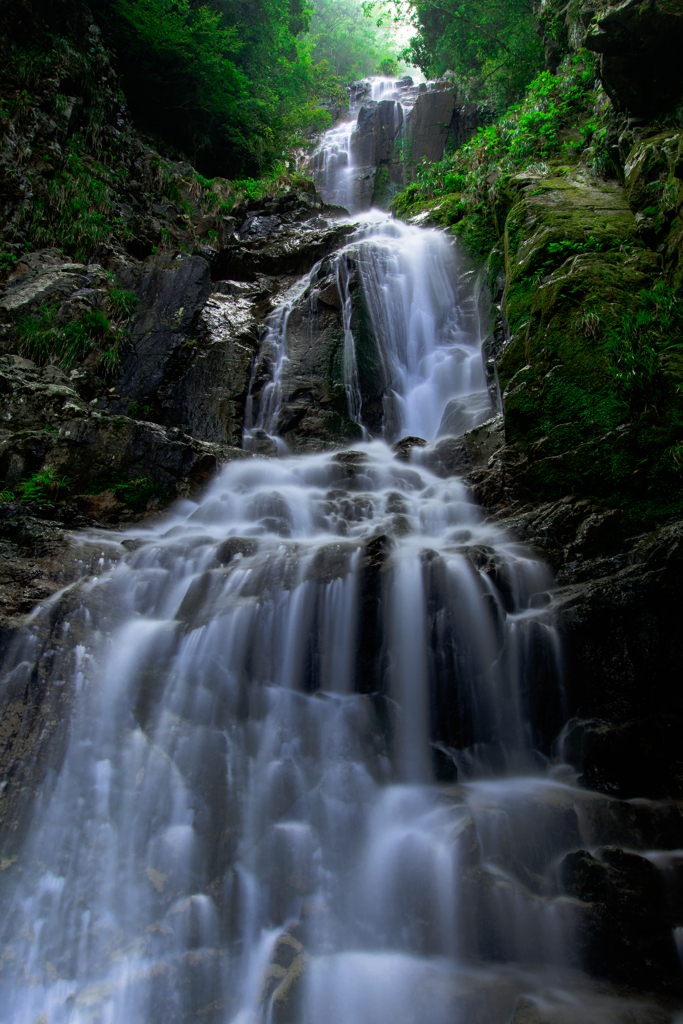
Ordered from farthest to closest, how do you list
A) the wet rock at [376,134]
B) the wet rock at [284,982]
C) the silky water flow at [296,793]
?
the wet rock at [376,134] < the silky water flow at [296,793] < the wet rock at [284,982]

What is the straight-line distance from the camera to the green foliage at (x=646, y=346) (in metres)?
4.73

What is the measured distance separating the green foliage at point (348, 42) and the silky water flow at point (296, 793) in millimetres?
36732

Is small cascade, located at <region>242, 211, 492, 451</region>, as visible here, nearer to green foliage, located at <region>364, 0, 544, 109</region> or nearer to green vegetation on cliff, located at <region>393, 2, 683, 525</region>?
green vegetation on cliff, located at <region>393, 2, 683, 525</region>

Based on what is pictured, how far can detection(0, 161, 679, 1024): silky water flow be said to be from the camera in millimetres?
2707

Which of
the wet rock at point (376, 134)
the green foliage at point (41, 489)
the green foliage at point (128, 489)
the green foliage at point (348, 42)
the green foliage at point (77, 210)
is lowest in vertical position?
the green foliage at point (41, 489)

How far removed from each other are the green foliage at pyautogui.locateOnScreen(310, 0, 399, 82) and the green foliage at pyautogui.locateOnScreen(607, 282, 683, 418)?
34.2 meters

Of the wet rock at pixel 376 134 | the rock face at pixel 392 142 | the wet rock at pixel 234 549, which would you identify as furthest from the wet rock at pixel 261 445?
the wet rock at pixel 376 134

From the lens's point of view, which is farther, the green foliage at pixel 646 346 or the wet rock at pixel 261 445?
the wet rock at pixel 261 445

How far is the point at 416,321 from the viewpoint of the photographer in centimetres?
994

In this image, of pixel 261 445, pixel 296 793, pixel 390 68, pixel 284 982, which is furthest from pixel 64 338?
pixel 390 68

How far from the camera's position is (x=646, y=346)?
489 cm

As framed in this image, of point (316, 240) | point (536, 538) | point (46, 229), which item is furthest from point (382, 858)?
point (316, 240)

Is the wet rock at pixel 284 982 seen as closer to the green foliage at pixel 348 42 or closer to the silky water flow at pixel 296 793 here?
the silky water flow at pixel 296 793

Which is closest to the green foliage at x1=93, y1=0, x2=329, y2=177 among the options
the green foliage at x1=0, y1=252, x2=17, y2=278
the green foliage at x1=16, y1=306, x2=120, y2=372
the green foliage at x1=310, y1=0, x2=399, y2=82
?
the green foliage at x1=0, y1=252, x2=17, y2=278
